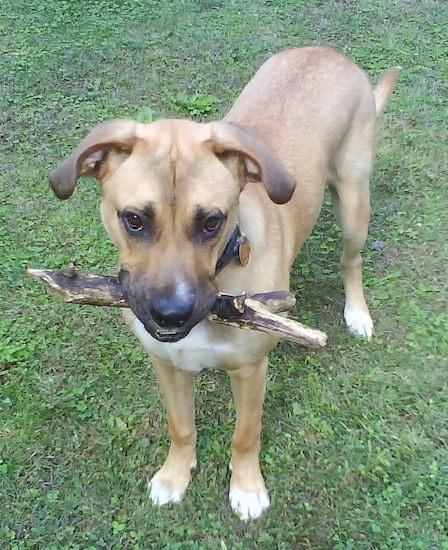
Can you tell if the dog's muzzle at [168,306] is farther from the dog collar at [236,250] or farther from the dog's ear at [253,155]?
the dog's ear at [253,155]

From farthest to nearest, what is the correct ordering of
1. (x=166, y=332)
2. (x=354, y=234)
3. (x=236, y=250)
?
(x=354, y=234) < (x=236, y=250) < (x=166, y=332)

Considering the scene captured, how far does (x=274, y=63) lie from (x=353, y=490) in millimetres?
2098

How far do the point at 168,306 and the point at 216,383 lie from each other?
5.39 ft

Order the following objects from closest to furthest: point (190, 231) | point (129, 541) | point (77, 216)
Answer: point (190, 231) < point (129, 541) < point (77, 216)

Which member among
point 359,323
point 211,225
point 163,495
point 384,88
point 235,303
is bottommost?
point 163,495

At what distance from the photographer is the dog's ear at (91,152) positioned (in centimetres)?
255

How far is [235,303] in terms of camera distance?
267 cm

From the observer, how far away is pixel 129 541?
3.31m

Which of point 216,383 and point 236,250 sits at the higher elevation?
point 236,250

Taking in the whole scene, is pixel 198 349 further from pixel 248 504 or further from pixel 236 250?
pixel 248 504

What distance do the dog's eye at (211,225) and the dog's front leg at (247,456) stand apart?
0.84m

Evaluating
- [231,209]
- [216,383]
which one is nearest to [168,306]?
[231,209]

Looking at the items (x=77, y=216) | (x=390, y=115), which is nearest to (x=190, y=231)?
(x=77, y=216)

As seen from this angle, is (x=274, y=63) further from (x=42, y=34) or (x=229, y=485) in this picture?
(x=42, y=34)
